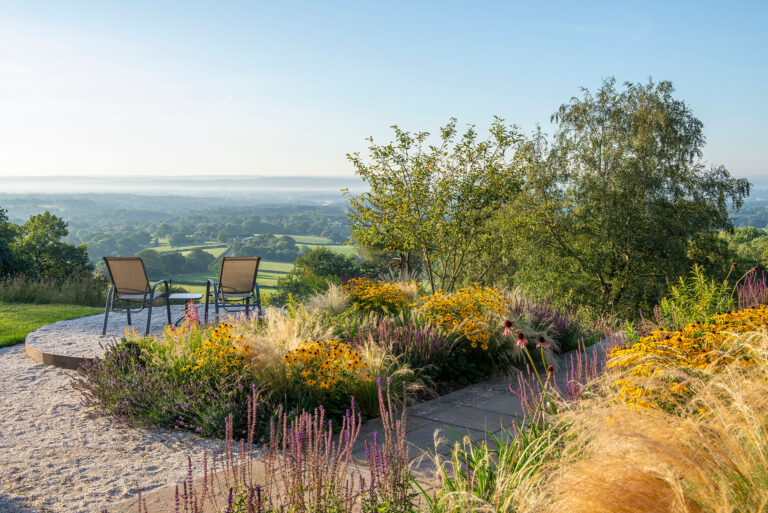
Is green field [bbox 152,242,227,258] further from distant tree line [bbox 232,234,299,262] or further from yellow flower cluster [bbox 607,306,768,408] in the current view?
yellow flower cluster [bbox 607,306,768,408]

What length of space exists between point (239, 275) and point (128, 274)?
1.30m

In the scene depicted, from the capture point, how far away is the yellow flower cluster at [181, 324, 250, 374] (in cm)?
371

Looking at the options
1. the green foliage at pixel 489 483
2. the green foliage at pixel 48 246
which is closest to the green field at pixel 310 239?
the green foliage at pixel 48 246

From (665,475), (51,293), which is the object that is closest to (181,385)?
(665,475)

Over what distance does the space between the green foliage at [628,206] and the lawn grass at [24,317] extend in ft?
46.2

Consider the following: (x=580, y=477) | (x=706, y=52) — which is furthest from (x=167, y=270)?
(x=580, y=477)

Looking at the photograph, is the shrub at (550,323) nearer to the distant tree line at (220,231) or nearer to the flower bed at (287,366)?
the flower bed at (287,366)

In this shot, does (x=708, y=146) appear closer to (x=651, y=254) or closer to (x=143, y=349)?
(x=651, y=254)

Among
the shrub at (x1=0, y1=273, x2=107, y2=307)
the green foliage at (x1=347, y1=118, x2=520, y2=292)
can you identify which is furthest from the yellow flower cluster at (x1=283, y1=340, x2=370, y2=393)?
the shrub at (x1=0, y1=273, x2=107, y2=307)

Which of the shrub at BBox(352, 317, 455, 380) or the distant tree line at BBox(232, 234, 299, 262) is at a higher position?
the shrub at BBox(352, 317, 455, 380)

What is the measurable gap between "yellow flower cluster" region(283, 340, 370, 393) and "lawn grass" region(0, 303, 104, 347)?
4939 mm

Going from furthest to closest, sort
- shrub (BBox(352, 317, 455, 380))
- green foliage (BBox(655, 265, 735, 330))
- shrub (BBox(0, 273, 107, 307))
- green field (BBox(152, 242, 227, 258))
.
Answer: green field (BBox(152, 242, 227, 258)) < shrub (BBox(0, 273, 107, 307)) < green foliage (BBox(655, 265, 735, 330)) < shrub (BBox(352, 317, 455, 380))

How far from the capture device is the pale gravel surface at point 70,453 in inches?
103

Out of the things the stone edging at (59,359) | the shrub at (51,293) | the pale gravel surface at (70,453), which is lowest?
the shrub at (51,293)
